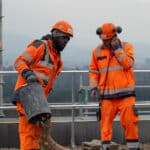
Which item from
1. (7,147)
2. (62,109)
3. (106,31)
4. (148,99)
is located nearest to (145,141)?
(148,99)

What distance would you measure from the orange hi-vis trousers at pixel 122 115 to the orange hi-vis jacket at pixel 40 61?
1.60m

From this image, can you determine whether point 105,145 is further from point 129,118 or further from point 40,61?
point 40,61

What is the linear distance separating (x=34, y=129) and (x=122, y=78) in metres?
2.00

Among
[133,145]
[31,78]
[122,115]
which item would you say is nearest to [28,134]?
[31,78]

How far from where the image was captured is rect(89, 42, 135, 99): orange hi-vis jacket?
860cm

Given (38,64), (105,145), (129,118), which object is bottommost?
(105,145)

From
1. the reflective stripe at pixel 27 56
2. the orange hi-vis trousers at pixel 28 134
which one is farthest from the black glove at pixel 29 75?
the orange hi-vis trousers at pixel 28 134

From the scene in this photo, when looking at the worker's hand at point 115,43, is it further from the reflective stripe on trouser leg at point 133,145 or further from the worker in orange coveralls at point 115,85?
the reflective stripe on trouser leg at point 133,145

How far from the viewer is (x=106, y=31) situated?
28.3 ft

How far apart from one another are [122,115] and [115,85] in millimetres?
407

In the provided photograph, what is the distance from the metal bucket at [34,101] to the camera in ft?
22.6

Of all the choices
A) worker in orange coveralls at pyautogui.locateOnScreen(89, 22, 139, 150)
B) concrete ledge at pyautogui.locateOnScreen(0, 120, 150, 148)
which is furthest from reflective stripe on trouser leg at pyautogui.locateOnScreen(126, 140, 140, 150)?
concrete ledge at pyautogui.locateOnScreen(0, 120, 150, 148)

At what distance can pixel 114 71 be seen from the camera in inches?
342

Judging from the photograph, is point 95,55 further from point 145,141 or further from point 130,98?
point 145,141
